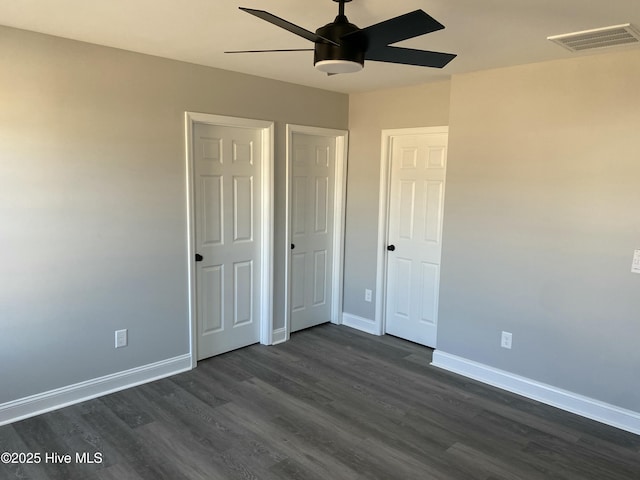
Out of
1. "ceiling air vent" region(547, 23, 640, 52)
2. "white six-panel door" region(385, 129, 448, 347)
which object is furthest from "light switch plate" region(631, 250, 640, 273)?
"white six-panel door" region(385, 129, 448, 347)

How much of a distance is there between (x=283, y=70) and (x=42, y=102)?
174 centimetres

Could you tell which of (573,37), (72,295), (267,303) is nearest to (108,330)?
(72,295)

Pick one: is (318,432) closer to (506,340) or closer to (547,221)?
(506,340)

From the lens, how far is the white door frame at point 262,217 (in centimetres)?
369

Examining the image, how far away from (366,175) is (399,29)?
9.92ft

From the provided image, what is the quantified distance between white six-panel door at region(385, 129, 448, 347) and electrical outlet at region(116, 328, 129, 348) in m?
2.50

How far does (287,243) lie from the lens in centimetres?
453

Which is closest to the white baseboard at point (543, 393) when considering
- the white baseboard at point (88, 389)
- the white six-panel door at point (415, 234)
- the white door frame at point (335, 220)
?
the white six-panel door at point (415, 234)

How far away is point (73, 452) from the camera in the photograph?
8.98ft

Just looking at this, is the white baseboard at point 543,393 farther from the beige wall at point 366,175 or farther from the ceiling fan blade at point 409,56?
the ceiling fan blade at point 409,56

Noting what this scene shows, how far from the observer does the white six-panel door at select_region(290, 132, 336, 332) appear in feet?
15.2

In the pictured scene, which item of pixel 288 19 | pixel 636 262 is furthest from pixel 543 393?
pixel 288 19

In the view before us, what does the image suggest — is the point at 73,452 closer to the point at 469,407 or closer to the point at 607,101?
the point at 469,407

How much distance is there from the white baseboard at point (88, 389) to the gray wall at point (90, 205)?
47 mm
